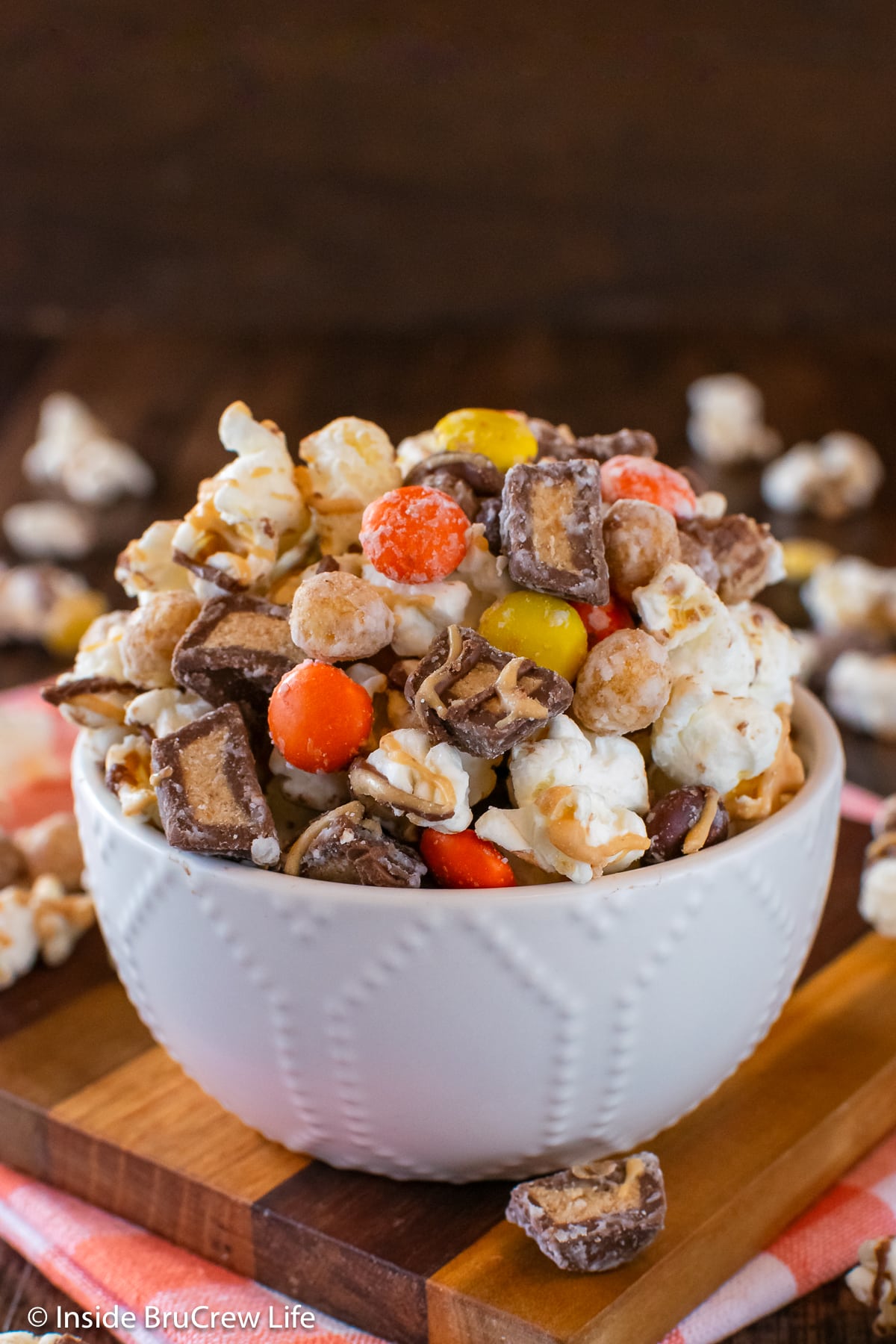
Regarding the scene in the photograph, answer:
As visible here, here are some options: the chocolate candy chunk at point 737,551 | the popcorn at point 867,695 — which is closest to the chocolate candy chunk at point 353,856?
the chocolate candy chunk at point 737,551

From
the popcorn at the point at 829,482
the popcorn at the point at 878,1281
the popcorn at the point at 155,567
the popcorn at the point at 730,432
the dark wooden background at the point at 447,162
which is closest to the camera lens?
the popcorn at the point at 878,1281

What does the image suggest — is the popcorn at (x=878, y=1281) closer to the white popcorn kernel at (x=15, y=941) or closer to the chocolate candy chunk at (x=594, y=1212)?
the chocolate candy chunk at (x=594, y=1212)

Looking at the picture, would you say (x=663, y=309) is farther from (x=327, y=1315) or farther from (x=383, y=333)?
(x=327, y=1315)

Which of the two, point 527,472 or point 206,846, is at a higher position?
point 527,472

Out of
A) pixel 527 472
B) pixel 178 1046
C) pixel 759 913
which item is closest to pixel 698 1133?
pixel 759 913

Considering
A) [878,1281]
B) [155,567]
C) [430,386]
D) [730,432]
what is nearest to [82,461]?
[430,386]

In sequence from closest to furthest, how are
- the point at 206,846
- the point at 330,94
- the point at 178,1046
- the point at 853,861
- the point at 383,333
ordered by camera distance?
the point at 206,846, the point at 178,1046, the point at 853,861, the point at 383,333, the point at 330,94
